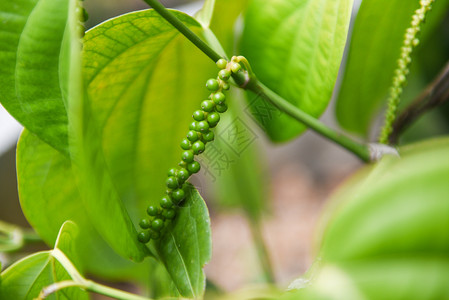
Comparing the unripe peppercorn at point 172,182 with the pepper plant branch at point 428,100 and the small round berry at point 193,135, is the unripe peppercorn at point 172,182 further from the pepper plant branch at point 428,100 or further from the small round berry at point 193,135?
the pepper plant branch at point 428,100

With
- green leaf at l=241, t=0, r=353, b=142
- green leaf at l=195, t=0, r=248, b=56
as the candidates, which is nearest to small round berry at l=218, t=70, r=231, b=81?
green leaf at l=241, t=0, r=353, b=142

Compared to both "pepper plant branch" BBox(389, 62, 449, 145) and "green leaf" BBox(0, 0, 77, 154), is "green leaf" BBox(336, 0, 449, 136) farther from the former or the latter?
"green leaf" BBox(0, 0, 77, 154)

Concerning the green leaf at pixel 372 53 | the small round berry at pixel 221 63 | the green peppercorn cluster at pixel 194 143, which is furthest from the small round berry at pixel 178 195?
the green leaf at pixel 372 53

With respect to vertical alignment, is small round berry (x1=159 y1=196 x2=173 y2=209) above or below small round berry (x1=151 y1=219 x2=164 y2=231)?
above

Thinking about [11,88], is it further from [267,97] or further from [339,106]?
[339,106]

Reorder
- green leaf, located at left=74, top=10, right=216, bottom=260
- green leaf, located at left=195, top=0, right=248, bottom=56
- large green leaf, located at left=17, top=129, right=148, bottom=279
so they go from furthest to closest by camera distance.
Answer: green leaf, located at left=195, top=0, right=248, bottom=56, large green leaf, located at left=17, top=129, right=148, bottom=279, green leaf, located at left=74, top=10, right=216, bottom=260

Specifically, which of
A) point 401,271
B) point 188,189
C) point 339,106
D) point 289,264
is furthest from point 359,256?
point 289,264
